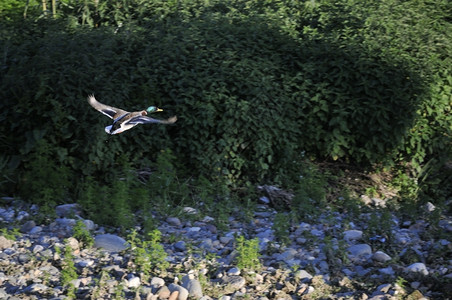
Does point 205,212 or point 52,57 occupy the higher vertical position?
point 52,57

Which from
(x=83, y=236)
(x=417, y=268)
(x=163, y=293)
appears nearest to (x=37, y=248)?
(x=83, y=236)

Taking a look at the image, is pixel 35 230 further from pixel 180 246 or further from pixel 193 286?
pixel 193 286

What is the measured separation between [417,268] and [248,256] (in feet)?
4.47

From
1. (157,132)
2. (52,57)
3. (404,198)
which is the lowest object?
(404,198)

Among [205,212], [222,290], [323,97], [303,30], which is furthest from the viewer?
[303,30]

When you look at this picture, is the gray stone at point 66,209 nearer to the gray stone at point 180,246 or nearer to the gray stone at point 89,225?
the gray stone at point 89,225

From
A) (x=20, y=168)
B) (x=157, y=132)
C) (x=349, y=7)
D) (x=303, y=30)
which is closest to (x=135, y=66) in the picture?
(x=157, y=132)

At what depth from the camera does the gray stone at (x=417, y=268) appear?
19.5 ft

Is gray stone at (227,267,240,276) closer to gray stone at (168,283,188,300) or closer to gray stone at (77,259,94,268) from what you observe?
gray stone at (168,283,188,300)

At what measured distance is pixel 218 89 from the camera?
786cm

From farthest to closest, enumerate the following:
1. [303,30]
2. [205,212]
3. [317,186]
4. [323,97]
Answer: [303,30], [323,97], [317,186], [205,212]

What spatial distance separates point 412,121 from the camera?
8266 mm

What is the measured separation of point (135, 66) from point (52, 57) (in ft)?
3.02

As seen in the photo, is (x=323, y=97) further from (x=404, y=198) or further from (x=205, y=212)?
(x=205, y=212)
